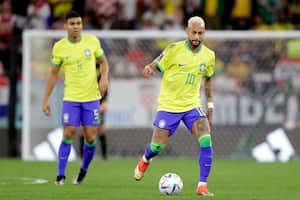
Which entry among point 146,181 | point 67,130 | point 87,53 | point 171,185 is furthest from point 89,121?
point 171,185

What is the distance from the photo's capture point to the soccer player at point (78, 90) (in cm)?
1556

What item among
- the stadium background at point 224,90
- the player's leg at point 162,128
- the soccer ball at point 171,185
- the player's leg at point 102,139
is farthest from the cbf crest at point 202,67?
the stadium background at point 224,90

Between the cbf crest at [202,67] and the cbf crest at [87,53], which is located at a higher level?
the cbf crest at [202,67]

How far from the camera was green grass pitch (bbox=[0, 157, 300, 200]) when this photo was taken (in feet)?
44.3

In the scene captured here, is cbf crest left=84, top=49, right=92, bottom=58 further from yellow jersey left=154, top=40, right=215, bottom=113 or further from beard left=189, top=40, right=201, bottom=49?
beard left=189, top=40, right=201, bottom=49

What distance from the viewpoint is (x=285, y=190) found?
14742 millimetres

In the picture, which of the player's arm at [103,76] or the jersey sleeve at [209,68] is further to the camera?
the player's arm at [103,76]

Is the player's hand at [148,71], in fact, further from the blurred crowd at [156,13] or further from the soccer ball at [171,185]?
the blurred crowd at [156,13]

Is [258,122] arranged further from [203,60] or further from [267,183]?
[203,60]

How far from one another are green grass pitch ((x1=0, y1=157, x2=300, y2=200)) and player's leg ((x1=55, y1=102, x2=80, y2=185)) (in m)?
0.19

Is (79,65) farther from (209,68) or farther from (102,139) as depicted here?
(102,139)

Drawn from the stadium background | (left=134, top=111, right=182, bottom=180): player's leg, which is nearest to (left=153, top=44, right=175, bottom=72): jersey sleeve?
(left=134, top=111, right=182, bottom=180): player's leg

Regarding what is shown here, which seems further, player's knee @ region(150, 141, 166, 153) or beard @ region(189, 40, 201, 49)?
player's knee @ region(150, 141, 166, 153)

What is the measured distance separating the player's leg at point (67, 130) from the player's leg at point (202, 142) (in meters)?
2.16
